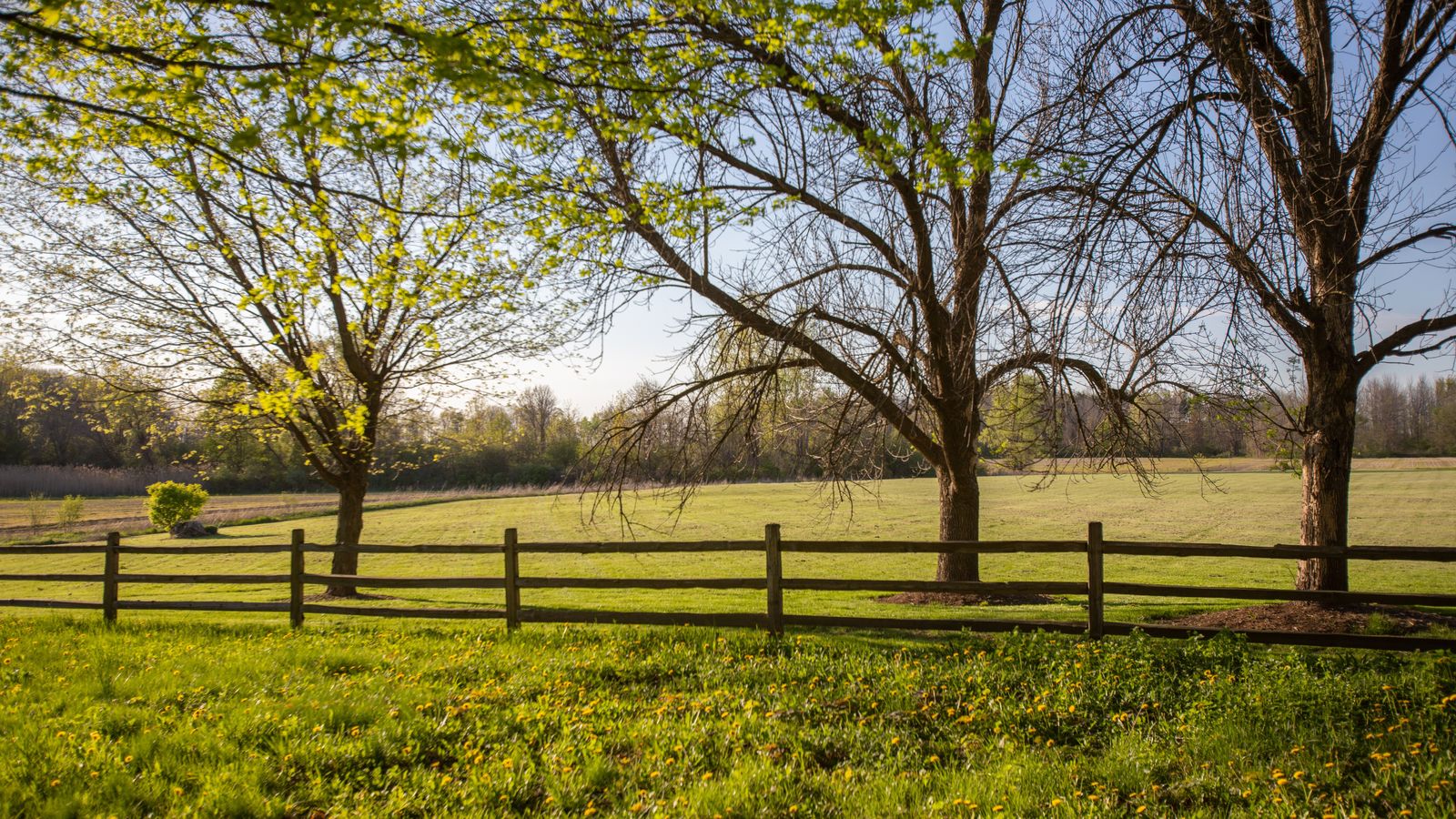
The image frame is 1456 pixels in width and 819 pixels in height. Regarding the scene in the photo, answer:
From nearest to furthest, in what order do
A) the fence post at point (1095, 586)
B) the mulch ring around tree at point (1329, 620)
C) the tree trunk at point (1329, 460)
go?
the fence post at point (1095, 586)
the mulch ring around tree at point (1329, 620)
the tree trunk at point (1329, 460)

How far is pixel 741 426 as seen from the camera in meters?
11.1

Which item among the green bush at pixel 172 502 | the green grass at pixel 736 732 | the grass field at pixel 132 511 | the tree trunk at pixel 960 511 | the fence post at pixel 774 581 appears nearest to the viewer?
the green grass at pixel 736 732

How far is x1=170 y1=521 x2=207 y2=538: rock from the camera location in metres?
31.7

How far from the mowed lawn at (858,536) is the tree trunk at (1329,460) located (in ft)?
7.51

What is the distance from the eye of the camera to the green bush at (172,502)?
32344 millimetres

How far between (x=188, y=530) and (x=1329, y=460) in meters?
37.4

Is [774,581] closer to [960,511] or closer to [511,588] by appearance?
[511,588]

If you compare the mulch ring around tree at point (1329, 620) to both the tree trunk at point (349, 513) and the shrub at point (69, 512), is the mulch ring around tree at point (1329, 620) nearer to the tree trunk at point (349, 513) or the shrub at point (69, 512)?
the tree trunk at point (349, 513)

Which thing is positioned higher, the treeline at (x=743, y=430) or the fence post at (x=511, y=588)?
the treeline at (x=743, y=430)

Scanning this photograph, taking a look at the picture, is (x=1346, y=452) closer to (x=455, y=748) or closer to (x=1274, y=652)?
(x=1274, y=652)

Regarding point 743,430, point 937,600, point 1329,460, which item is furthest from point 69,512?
point 1329,460

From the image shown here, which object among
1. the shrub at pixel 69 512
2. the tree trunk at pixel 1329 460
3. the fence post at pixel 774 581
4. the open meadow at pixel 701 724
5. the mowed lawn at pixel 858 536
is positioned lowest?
the mowed lawn at pixel 858 536

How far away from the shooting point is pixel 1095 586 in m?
8.22

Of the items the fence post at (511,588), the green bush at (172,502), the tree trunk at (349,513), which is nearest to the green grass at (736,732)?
the fence post at (511,588)
